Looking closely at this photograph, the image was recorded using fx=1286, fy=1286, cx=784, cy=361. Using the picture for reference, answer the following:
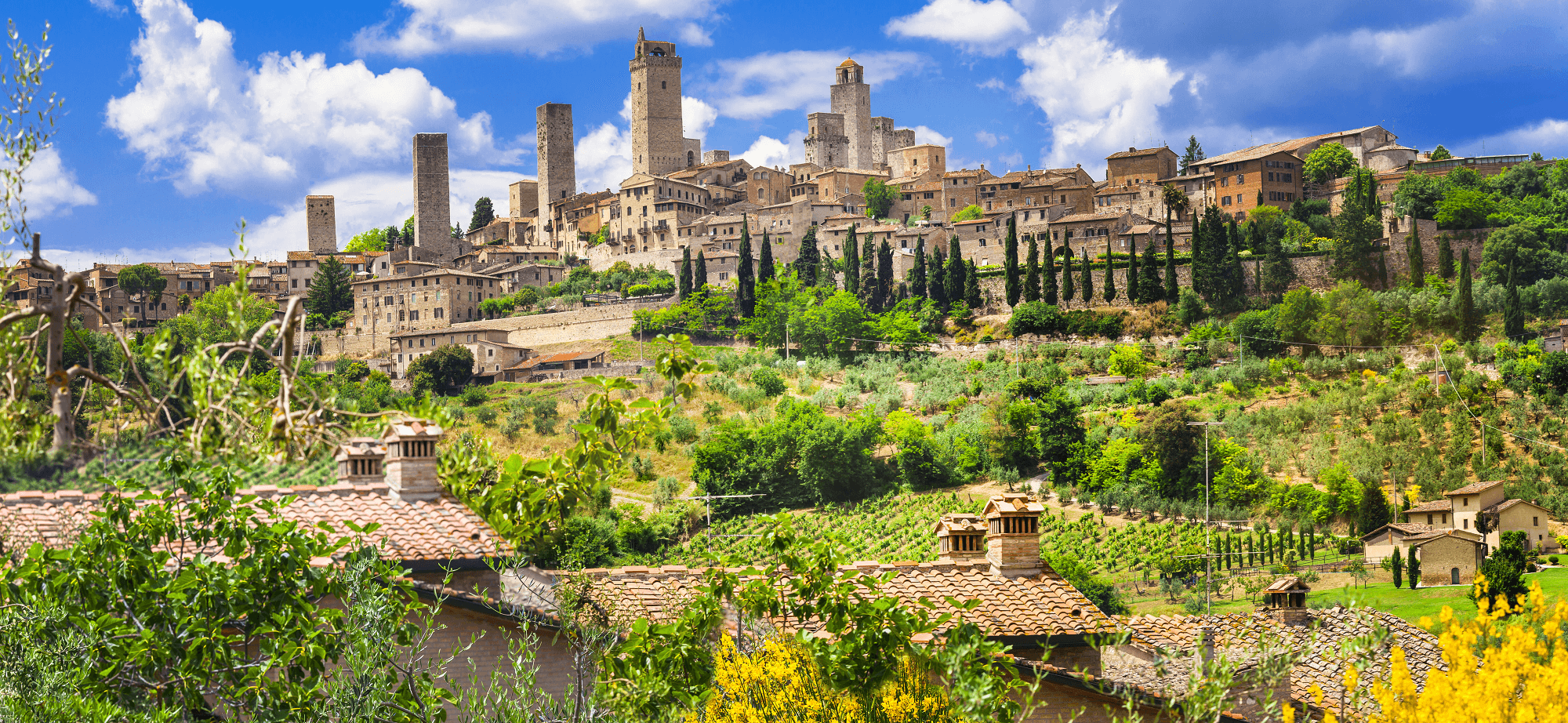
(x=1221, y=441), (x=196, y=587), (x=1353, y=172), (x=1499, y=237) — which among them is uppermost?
(x=1353, y=172)

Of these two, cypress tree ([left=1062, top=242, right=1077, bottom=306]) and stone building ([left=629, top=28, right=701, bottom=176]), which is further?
stone building ([left=629, top=28, right=701, bottom=176])

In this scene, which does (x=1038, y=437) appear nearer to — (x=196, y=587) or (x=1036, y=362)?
(x=1036, y=362)

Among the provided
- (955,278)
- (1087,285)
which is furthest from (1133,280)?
(955,278)

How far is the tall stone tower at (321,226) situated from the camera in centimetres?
8875

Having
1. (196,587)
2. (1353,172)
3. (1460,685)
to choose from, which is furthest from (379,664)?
(1353,172)

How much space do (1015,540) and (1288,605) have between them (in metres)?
8.59

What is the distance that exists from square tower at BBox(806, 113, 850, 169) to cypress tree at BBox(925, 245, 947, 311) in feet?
119

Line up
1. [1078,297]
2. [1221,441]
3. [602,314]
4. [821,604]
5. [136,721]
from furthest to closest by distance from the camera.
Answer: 1. [602,314]
2. [1078,297]
3. [1221,441]
4. [821,604]
5. [136,721]

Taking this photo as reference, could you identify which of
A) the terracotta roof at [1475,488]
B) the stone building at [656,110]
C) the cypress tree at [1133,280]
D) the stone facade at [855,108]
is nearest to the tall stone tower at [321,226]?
the stone building at [656,110]

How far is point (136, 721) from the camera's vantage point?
584cm

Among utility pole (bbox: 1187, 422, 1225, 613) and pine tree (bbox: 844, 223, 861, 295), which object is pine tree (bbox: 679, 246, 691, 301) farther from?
utility pole (bbox: 1187, 422, 1225, 613)

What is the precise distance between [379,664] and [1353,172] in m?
70.2

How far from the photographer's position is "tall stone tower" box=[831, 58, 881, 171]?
101562mm

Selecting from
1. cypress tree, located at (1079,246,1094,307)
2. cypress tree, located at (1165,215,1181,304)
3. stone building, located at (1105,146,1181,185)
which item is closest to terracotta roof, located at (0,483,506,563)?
cypress tree, located at (1165,215,1181,304)
